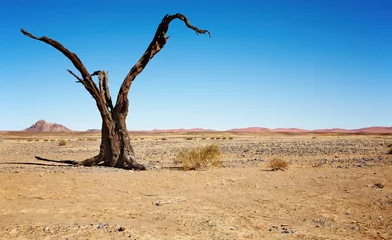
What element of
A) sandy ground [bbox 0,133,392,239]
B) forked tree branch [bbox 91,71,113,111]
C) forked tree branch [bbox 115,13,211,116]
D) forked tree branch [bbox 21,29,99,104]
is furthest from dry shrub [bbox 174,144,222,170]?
forked tree branch [bbox 21,29,99,104]

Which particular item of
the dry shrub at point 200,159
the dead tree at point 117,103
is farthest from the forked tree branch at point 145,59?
the dry shrub at point 200,159

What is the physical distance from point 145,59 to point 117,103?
85.7 inches

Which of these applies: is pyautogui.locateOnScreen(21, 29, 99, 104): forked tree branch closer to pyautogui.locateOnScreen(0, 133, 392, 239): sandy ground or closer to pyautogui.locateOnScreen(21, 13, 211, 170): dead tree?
pyautogui.locateOnScreen(21, 13, 211, 170): dead tree

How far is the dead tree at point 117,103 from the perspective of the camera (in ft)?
51.7

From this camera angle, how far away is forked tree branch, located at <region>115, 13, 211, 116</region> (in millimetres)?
15695

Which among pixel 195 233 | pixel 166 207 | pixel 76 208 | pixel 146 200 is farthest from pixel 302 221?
pixel 76 208

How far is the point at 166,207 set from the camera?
8648 millimetres

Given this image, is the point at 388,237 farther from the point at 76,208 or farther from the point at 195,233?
the point at 76,208

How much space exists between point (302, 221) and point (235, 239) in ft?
5.97

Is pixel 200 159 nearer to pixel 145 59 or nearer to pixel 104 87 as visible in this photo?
pixel 145 59

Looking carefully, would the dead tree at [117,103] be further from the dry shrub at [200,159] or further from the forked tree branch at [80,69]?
the dry shrub at [200,159]

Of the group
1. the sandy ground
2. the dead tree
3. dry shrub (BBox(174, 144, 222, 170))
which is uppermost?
the dead tree

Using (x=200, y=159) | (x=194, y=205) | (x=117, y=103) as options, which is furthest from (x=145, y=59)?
(x=194, y=205)

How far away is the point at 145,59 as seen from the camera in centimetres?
1602
